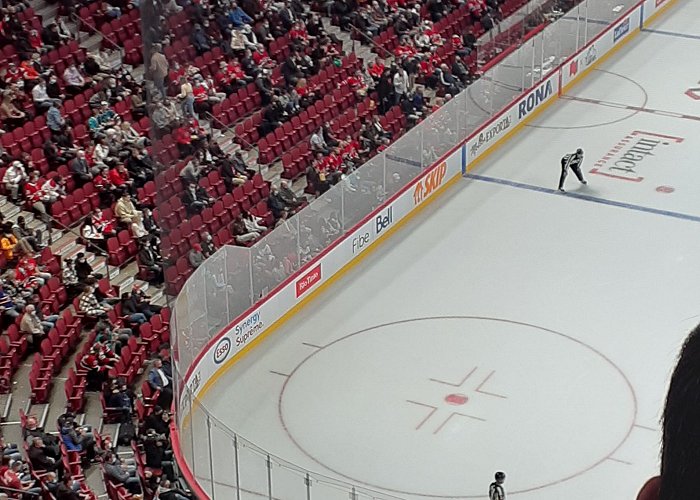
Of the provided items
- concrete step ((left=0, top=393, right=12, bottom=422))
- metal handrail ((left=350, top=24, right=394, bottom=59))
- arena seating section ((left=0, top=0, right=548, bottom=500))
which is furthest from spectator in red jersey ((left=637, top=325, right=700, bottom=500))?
metal handrail ((left=350, top=24, right=394, bottom=59))

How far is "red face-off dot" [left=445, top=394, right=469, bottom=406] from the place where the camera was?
1323 cm

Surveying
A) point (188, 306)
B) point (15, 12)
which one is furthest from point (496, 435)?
point (15, 12)

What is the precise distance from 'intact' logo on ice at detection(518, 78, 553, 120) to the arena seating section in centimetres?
150

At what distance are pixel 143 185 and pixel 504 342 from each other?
18.0ft

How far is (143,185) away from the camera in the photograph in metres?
16.4

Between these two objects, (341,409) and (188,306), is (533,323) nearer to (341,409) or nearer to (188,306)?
(341,409)

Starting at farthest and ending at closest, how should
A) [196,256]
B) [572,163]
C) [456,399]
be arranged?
[572,163]
[196,256]
[456,399]

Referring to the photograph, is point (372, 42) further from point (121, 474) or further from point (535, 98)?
point (121, 474)

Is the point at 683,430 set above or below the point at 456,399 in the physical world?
above

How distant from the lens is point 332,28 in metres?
22.8

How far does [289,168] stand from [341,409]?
555 centimetres

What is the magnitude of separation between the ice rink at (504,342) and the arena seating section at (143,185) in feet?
4.48

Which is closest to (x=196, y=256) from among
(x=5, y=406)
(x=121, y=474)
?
(x=5, y=406)

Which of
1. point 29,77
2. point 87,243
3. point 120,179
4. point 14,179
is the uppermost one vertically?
point 29,77
